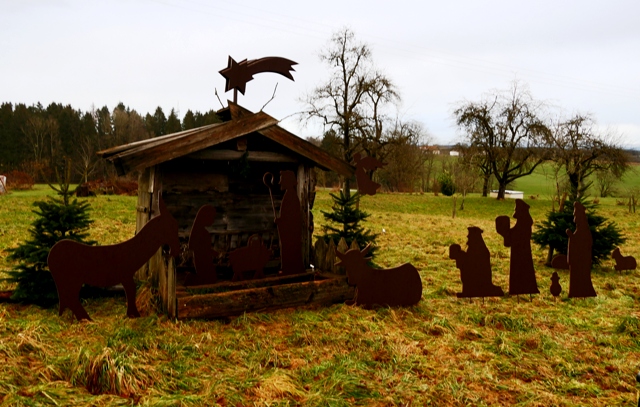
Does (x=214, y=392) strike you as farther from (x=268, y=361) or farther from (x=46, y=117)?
(x=46, y=117)

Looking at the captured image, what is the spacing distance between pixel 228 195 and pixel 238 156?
722 mm

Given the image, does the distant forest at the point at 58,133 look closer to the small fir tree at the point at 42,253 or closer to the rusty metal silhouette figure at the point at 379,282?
the small fir tree at the point at 42,253

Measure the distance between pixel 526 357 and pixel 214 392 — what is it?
10.9 feet

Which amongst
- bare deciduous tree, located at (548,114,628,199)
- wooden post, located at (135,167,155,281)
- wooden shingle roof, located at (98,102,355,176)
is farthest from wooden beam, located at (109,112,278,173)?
bare deciduous tree, located at (548,114,628,199)

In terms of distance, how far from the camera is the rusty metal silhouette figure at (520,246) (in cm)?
628

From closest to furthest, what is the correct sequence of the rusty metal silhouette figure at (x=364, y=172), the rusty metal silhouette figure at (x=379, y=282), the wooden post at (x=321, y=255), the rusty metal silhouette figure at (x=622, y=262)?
the rusty metal silhouette figure at (x=379, y=282), the rusty metal silhouette figure at (x=364, y=172), the wooden post at (x=321, y=255), the rusty metal silhouette figure at (x=622, y=262)

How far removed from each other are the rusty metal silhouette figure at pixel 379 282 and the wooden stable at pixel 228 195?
16.5 inches

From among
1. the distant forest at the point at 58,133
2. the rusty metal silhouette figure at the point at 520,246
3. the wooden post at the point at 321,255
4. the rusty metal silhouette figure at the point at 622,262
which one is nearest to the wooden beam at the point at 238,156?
the wooden post at the point at 321,255

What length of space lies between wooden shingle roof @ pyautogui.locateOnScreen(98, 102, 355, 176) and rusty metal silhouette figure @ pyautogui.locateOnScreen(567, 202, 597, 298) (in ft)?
11.3

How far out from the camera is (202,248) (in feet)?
19.6

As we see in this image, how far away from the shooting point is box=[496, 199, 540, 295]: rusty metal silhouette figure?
6.28 m

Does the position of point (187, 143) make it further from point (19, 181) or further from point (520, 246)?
point (19, 181)

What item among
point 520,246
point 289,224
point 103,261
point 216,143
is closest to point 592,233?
point 520,246

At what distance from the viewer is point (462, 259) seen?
6184mm
